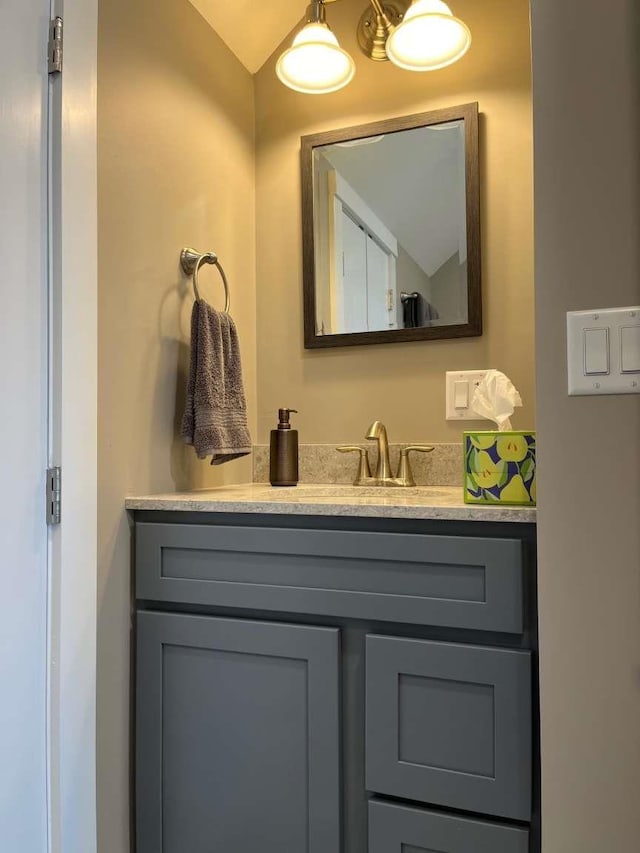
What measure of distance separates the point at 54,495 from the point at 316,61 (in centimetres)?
127

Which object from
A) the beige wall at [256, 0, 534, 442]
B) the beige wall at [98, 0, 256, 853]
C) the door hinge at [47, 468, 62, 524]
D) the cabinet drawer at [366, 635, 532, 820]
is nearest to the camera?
the cabinet drawer at [366, 635, 532, 820]

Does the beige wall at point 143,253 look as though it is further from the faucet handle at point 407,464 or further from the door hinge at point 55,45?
the faucet handle at point 407,464

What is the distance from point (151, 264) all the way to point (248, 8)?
33.6 inches

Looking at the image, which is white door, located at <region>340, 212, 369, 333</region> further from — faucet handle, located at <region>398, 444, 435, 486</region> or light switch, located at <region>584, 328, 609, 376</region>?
light switch, located at <region>584, 328, 609, 376</region>

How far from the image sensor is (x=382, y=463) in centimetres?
158

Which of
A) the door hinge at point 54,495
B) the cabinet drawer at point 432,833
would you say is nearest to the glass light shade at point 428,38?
the door hinge at point 54,495

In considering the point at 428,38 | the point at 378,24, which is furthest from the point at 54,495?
the point at 378,24

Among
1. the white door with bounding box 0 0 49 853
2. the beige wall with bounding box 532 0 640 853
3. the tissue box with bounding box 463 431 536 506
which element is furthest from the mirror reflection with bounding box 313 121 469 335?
the white door with bounding box 0 0 49 853

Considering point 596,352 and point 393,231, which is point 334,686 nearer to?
point 596,352

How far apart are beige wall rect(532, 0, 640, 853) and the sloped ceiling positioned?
1.04m

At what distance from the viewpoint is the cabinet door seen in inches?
42.9

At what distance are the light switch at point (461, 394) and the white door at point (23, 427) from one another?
976mm

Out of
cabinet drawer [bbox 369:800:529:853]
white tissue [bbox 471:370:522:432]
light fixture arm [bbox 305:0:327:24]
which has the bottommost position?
cabinet drawer [bbox 369:800:529:853]

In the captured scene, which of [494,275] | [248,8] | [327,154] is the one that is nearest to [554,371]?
[494,275]
